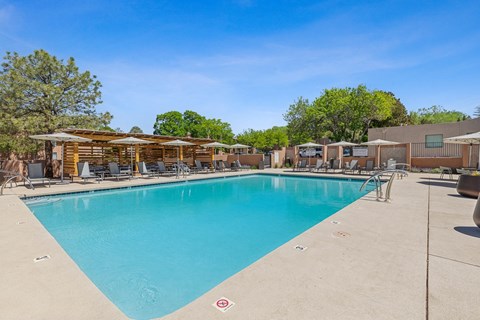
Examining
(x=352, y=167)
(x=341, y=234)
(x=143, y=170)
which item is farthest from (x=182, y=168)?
(x=341, y=234)

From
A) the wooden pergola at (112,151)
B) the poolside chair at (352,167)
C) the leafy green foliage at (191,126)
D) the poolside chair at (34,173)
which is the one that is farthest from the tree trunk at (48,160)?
the leafy green foliage at (191,126)

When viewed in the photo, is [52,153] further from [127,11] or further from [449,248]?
[449,248]

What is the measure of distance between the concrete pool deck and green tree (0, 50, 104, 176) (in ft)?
38.6

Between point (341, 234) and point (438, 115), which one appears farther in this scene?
point (438, 115)

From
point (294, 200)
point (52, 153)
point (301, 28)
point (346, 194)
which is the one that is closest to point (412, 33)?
point (301, 28)

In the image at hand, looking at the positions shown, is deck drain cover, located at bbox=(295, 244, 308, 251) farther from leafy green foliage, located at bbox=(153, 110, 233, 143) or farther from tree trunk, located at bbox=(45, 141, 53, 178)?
leafy green foliage, located at bbox=(153, 110, 233, 143)

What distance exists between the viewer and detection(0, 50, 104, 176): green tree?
12.7 meters

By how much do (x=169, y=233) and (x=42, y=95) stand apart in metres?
13.6

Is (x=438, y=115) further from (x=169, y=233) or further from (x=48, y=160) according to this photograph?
(x=48, y=160)

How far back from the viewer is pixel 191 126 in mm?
47688

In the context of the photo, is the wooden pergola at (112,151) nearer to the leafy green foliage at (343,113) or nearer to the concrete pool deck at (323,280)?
the concrete pool deck at (323,280)

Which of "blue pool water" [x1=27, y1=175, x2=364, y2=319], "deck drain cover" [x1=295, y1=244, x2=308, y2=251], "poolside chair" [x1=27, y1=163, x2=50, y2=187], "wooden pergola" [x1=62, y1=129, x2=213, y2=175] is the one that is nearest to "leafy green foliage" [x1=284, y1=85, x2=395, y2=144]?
"wooden pergola" [x1=62, y1=129, x2=213, y2=175]

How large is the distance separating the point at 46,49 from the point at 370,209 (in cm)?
1773

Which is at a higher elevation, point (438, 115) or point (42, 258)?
point (438, 115)
